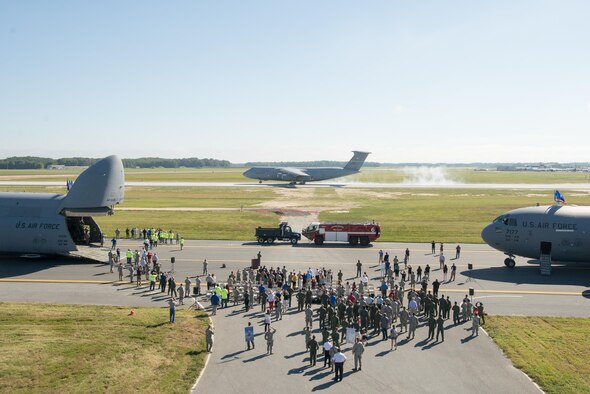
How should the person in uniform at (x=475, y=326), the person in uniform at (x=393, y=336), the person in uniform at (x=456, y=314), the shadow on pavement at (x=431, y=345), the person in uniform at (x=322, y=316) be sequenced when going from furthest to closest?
1. the person in uniform at (x=456, y=314)
2. the person in uniform at (x=322, y=316)
3. the person in uniform at (x=475, y=326)
4. the shadow on pavement at (x=431, y=345)
5. the person in uniform at (x=393, y=336)

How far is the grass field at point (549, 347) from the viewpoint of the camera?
17.7m

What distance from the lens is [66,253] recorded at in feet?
124

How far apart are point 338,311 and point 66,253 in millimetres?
25123

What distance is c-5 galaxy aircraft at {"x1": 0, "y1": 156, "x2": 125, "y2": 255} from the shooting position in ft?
123

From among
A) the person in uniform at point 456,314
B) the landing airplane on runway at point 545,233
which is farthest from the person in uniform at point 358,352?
the landing airplane on runway at point 545,233

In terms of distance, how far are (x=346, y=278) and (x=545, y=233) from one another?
1628 centimetres

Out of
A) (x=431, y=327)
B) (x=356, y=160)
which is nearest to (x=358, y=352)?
(x=431, y=327)

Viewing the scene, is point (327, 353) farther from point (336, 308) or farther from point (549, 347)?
point (549, 347)

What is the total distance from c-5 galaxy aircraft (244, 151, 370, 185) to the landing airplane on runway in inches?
3659

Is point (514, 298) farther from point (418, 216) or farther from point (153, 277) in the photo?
point (418, 216)

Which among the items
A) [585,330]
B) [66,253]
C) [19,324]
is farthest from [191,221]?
[585,330]

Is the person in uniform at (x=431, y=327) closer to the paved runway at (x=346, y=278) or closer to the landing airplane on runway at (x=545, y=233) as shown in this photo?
the paved runway at (x=346, y=278)

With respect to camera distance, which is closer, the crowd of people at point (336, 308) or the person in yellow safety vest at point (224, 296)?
the crowd of people at point (336, 308)

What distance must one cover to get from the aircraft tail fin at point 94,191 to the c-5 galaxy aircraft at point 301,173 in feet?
302
